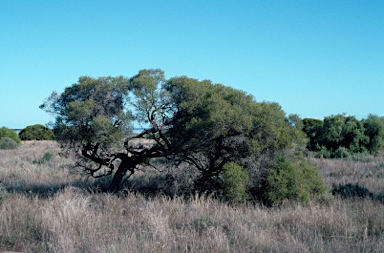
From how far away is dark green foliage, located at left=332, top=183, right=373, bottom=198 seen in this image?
10897 millimetres

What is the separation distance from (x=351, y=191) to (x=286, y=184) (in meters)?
2.70

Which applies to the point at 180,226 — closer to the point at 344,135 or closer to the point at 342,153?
the point at 342,153

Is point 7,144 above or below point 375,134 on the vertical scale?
below

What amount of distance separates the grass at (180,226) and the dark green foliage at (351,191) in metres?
0.71

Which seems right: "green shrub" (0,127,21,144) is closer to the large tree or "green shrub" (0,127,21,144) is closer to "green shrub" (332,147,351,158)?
"green shrub" (332,147,351,158)

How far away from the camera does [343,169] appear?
1680cm

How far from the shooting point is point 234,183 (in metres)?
9.54

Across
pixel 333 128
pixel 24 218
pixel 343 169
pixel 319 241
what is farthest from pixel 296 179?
pixel 333 128

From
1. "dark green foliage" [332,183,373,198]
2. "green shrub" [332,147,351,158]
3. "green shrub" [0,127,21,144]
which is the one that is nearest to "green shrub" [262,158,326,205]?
"dark green foliage" [332,183,373,198]

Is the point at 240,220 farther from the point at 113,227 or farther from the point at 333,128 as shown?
the point at 333,128

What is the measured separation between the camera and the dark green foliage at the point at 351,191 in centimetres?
1090

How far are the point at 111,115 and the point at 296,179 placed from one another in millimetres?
4998

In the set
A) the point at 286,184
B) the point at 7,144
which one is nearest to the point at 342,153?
the point at 286,184

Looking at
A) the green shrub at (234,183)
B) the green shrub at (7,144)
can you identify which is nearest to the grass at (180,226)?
the green shrub at (234,183)
